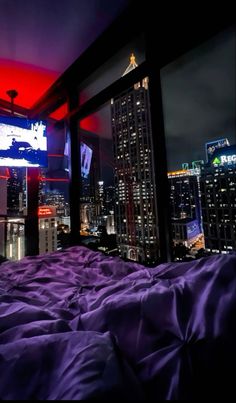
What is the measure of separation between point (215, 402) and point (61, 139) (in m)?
4.38

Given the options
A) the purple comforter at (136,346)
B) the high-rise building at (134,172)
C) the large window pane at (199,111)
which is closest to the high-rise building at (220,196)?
the large window pane at (199,111)

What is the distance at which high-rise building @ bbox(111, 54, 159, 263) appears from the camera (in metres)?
2.19

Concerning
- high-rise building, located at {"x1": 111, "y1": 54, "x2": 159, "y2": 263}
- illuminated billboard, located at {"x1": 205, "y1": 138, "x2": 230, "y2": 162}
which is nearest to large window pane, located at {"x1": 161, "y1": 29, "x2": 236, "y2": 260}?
illuminated billboard, located at {"x1": 205, "y1": 138, "x2": 230, "y2": 162}

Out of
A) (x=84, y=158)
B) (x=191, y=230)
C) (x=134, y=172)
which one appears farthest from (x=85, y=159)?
(x=191, y=230)

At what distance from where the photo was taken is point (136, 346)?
607mm

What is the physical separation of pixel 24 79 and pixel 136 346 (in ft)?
12.6

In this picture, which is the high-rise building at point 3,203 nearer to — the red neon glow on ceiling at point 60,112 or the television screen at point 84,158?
the red neon glow on ceiling at point 60,112

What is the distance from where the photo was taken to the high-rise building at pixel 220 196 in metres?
2.39

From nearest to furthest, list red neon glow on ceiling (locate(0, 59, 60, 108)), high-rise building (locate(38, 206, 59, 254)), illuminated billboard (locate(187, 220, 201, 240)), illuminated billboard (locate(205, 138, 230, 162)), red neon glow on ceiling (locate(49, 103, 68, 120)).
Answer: illuminated billboard (locate(205, 138, 230, 162)) < red neon glow on ceiling (locate(0, 59, 60, 108)) < illuminated billboard (locate(187, 220, 201, 240)) < red neon glow on ceiling (locate(49, 103, 68, 120)) < high-rise building (locate(38, 206, 59, 254))

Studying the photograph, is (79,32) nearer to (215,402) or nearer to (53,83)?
(53,83)

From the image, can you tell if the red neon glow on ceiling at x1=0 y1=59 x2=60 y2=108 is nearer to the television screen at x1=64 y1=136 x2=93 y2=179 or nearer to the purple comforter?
the television screen at x1=64 y1=136 x2=93 y2=179

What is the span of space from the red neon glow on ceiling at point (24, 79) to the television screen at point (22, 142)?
537 mm

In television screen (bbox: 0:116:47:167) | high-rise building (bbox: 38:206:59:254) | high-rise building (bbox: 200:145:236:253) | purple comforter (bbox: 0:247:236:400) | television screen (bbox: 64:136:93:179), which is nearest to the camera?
purple comforter (bbox: 0:247:236:400)

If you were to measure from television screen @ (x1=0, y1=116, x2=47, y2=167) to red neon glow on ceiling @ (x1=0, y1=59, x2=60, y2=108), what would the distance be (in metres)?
0.54
